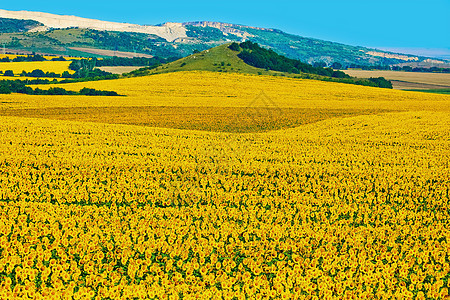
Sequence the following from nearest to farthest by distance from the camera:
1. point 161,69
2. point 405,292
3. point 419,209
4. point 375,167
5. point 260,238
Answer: point 405,292 < point 260,238 < point 419,209 < point 375,167 < point 161,69

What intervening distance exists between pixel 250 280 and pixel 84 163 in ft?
45.1

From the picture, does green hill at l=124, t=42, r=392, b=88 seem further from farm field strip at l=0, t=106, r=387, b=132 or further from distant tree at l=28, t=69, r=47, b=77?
farm field strip at l=0, t=106, r=387, b=132

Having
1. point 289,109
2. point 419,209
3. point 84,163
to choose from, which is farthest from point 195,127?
point 419,209

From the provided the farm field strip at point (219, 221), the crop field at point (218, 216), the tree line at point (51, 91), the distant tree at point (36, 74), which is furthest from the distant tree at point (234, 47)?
the farm field strip at point (219, 221)

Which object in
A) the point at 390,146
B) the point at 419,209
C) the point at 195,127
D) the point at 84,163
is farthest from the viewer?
the point at 195,127

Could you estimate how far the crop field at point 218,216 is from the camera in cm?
988

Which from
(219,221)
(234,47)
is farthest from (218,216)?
(234,47)

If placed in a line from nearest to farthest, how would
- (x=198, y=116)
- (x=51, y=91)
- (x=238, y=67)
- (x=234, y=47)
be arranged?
(x=198, y=116), (x=51, y=91), (x=238, y=67), (x=234, y=47)

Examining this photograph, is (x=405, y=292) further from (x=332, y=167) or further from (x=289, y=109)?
(x=289, y=109)

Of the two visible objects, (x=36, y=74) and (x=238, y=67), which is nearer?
(x=36, y=74)

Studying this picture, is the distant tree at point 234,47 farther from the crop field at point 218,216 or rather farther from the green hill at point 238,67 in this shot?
the crop field at point 218,216

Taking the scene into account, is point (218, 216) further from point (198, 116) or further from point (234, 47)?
point (234, 47)

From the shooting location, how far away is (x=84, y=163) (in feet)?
67.9

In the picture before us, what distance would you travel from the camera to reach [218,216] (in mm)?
14562
